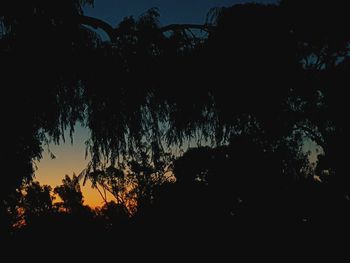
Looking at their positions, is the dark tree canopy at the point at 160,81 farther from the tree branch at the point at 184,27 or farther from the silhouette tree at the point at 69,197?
the silhouette tree at the point at 69,197

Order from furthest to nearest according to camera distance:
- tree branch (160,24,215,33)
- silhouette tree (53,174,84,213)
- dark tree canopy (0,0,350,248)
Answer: silhouette tree (53,174,84,213) → tree branch (160,24,215,33) → dark tree canopy (0,0,350,248)

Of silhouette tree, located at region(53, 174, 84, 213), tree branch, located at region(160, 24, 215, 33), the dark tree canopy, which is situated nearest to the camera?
the dark tree canopy

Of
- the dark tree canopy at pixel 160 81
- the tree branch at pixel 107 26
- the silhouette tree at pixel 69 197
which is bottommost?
the dark tree canopy at pixel 160 81

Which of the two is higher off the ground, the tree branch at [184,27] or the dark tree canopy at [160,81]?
the tree branch at [184,27]

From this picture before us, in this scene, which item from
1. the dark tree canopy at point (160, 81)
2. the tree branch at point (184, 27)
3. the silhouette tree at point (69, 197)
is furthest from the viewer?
the silhouette tree at point (69, 197)

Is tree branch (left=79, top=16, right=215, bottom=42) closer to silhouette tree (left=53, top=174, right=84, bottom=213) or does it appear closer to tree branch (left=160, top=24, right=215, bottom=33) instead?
tree branch (left=160, top=24, right=215, bottom=33)

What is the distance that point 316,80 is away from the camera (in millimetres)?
2949

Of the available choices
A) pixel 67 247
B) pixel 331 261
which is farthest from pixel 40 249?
pixel 331 261

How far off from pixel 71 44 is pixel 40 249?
22.7 ft

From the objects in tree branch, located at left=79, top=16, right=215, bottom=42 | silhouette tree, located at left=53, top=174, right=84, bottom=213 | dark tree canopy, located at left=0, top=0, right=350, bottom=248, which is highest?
silhouette tree, located at left=53, top=174, right=84, bottom=213

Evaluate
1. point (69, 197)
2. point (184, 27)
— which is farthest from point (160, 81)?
point (69, 197)

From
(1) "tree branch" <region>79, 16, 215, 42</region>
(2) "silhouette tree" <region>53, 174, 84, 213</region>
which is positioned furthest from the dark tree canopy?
(2) "silhouette tree" <region>53, 174, 84, 213</region>

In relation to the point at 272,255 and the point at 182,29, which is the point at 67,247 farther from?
the point at 182,29

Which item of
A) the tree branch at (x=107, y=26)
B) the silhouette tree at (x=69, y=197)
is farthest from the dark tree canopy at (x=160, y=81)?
the silhouette tree at (x=69, y=197)
